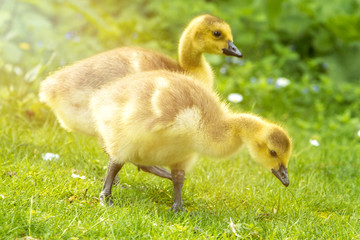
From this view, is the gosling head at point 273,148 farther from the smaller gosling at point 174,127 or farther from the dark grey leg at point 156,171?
the dark grey leg at point 156,171

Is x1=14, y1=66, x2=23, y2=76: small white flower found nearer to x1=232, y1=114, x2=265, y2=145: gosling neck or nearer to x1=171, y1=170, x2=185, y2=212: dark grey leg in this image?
x1=171, y1=170, x2=185, y2=212: dark grey leg

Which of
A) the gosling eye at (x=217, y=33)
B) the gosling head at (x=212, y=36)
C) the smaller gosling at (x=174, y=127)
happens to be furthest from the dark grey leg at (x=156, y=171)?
the gosling eye at (x=217, y=33)

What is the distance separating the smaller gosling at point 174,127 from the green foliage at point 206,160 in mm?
286

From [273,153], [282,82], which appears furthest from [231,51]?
[282,82]

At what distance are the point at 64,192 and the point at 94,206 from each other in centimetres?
22

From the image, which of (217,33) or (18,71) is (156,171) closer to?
(217,33)

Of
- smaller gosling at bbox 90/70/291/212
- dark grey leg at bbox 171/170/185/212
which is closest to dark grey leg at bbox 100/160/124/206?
smaller gosling at bbox 90/70/291/212

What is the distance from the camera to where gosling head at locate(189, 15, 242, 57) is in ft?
12.8

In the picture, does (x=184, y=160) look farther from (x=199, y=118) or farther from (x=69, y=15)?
(x=69, y=15)

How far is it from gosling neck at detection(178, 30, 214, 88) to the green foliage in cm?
65

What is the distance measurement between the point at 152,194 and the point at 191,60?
108cm

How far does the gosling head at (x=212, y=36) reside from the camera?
391 cm

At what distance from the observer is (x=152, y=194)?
11.2 ft

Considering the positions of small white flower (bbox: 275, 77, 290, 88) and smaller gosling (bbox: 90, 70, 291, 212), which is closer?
smaller gosling (bbox: 90, 70, 291, 212)
